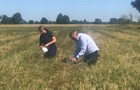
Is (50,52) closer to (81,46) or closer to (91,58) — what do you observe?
(91,58)

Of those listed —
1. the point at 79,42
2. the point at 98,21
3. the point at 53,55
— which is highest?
the point at 79,42

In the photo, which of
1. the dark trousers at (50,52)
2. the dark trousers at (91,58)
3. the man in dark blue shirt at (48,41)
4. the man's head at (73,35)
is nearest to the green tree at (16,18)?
the man in dark blue shirt at (48,41)

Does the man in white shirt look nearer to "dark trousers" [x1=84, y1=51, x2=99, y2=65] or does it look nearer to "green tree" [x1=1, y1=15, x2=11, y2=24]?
"dark trousers" [x1=84, y1=51, x2=99, y2=65]

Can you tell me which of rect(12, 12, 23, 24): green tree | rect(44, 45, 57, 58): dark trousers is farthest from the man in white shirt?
rect(12, 12, 23, 24): green tree

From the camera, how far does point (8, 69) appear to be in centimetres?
1191

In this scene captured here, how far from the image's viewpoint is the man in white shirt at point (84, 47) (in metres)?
12.6

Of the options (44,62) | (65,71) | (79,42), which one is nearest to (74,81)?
(65,71)

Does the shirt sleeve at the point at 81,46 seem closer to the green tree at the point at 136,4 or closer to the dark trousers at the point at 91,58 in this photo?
the dark trousers at the point at 91,58

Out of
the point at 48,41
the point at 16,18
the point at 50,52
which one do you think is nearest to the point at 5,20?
the point at 16,18

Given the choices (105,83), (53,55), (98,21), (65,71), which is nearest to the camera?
(105,83)

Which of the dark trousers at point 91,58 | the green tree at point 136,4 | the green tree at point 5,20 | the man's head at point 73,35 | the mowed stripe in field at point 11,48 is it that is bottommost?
the green tree at point 5,20

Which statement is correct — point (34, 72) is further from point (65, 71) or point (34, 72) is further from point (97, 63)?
point (97, 63)

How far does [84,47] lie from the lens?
42.4 feet

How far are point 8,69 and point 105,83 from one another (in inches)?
138
